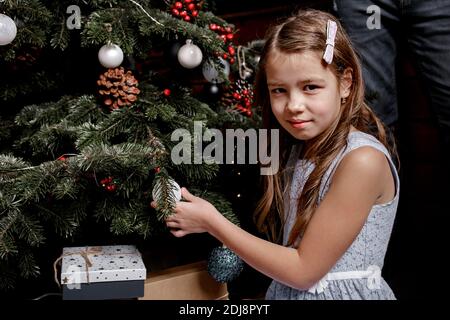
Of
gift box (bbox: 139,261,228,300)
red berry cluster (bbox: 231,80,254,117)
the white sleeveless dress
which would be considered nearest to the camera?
the white sleeveless dress

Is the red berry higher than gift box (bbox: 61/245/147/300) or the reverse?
higher

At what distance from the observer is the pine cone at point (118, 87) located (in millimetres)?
1018

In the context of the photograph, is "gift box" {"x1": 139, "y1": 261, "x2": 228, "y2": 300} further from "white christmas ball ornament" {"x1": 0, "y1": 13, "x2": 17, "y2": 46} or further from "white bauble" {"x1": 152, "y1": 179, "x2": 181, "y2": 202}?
"white christmas ball ornament" {"x1": 0, "y1": 13, "x2": 17, "y2": 46}

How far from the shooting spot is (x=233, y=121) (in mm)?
1160

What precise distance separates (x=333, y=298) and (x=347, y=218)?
0.57 ft

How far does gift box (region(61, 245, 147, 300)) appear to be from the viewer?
0.90m

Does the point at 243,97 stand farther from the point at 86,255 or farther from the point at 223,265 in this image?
the point at 86,255

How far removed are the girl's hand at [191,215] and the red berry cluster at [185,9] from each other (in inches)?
16.2

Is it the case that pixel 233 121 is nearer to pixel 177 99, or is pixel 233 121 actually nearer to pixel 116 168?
pixel 177 99

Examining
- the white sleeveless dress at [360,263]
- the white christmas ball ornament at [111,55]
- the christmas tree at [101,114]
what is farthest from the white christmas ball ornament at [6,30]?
the white sleeveless dress at [360,263]

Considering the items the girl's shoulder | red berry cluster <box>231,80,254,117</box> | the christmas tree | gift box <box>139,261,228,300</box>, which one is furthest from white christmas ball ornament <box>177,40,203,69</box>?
gift box <box>139,261,228,300</box>

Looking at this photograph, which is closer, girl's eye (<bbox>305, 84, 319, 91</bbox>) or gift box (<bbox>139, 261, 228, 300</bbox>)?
girl's eye (<bbox>305, 84, 319, 91</bbox>)

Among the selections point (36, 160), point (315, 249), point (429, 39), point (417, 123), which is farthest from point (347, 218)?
point (417, 123)

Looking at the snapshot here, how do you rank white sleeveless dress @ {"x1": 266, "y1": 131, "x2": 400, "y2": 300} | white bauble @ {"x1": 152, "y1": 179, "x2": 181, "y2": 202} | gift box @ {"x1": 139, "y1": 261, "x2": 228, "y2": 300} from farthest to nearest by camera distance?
gift box @ {"x1": 139, "y1": 261, "x2": 228, "y2": 300}
white sleeveless dress @ {"x1": 266, "y1": 131, "x2": 400, "y2": 300}
white bauble @ {"x1": 152, "y1": 179, "x2": 181, "y2": 202}
